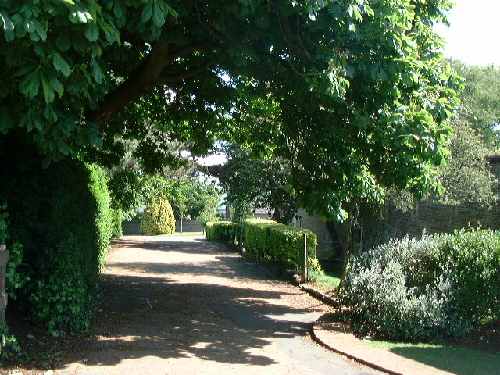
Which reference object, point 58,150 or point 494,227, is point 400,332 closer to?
point 58,150

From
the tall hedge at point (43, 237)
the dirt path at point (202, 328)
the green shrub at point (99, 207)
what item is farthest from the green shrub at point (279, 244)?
the tall hedge at point (43, 237)

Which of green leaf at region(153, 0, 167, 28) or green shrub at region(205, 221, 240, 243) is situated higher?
green leaf at region(153, 0, 167, 28)

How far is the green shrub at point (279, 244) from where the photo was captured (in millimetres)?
17219

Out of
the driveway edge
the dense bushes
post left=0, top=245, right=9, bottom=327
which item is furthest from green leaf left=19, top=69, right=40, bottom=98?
the dense bushes

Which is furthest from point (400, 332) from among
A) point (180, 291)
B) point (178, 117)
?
point (178, 117)

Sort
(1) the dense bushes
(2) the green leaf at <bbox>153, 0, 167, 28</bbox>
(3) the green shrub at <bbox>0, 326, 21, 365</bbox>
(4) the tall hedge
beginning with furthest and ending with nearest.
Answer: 1. (1) the dense bushes
2. (4) the tall hedge
3. (3) the green shrub at <bbox>0, 326, 21, 365</bbox>
4. (2) the green leaf at <bbox>153, 0, 167, 28</bbox>

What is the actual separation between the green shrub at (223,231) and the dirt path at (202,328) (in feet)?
42.4

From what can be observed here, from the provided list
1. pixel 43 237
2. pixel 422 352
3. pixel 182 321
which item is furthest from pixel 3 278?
pixel 422 352

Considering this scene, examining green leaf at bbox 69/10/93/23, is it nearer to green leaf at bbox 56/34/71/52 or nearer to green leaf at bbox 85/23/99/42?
green leaf at bbox 85/23/99/42

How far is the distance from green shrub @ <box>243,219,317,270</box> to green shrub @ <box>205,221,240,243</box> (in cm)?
680

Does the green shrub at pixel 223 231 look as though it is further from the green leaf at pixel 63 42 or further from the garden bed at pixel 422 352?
the green leaf at pixel 63 42

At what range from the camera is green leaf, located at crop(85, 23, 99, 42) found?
520 cm

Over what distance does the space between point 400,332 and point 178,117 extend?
8578 mm

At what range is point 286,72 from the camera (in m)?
9.13
